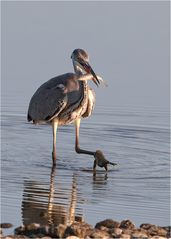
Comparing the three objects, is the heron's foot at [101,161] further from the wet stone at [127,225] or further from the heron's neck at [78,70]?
the wet stone at [127,225]

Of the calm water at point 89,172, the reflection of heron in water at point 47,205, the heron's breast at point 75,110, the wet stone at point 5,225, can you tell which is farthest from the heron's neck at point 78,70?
the wet stone at point 5,225

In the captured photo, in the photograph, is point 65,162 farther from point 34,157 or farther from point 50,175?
point 50,175

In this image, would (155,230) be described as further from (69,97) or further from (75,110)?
(69,97)

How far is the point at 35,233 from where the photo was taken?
8.72 meters

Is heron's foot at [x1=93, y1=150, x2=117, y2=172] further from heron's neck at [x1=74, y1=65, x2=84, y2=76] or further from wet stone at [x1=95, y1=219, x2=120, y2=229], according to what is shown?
wet stone at [x1=95, y1=219, x2=120, y2=229]

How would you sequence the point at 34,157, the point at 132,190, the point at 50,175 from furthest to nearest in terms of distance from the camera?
the point at 34,157, the point at 50,175, the point at 132,190

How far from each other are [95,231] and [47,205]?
158 centimetres

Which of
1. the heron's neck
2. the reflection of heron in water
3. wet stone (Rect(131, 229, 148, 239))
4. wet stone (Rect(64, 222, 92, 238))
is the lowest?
wet stone (Rect(131, 229, 148, 239))

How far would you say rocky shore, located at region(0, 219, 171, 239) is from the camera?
28.3 feet

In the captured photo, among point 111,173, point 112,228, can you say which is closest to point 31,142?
point 111,173

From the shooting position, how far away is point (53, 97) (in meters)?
14.3

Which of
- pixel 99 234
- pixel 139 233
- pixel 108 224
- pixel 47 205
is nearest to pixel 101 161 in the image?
pixel 47 205

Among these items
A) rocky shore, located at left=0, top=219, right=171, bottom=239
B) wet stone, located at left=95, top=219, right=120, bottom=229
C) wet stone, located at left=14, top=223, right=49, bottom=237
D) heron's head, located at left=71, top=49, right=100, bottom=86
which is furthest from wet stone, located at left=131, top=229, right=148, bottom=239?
heron's head, located at left=71, top=49, right=100, bottom=86

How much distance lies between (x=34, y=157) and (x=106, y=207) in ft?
12.0
